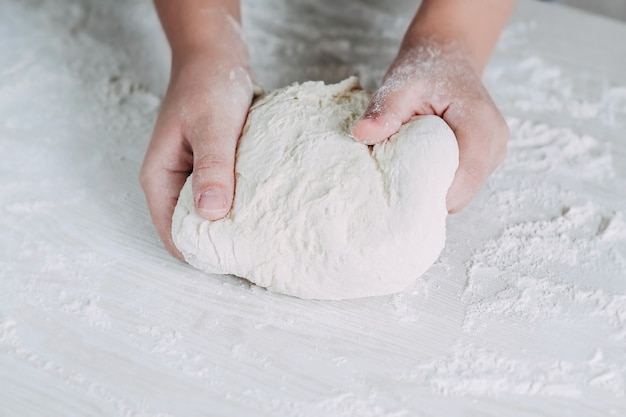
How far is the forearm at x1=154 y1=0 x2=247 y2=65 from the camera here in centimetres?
128

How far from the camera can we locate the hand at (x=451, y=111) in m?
1.10

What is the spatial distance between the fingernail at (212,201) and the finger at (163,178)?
15cm

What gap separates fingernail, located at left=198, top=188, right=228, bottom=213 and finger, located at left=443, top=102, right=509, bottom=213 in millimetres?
388

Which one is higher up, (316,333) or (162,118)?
(162,118)

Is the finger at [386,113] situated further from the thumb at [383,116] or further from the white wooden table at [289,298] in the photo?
the white wooden table at [289,298]

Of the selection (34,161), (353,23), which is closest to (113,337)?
(34,161)

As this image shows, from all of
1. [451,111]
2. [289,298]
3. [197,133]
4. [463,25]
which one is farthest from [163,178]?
[463,25]

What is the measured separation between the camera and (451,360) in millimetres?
1036

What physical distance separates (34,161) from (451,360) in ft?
2.97

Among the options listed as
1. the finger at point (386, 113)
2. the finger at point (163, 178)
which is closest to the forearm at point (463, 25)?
the finger at point (386, 113)

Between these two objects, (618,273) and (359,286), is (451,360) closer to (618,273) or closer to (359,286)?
(359,286)

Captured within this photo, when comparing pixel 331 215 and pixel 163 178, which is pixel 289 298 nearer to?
pixel 331 215

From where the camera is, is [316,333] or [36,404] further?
[316,333]

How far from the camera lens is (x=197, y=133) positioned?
1.13 m
